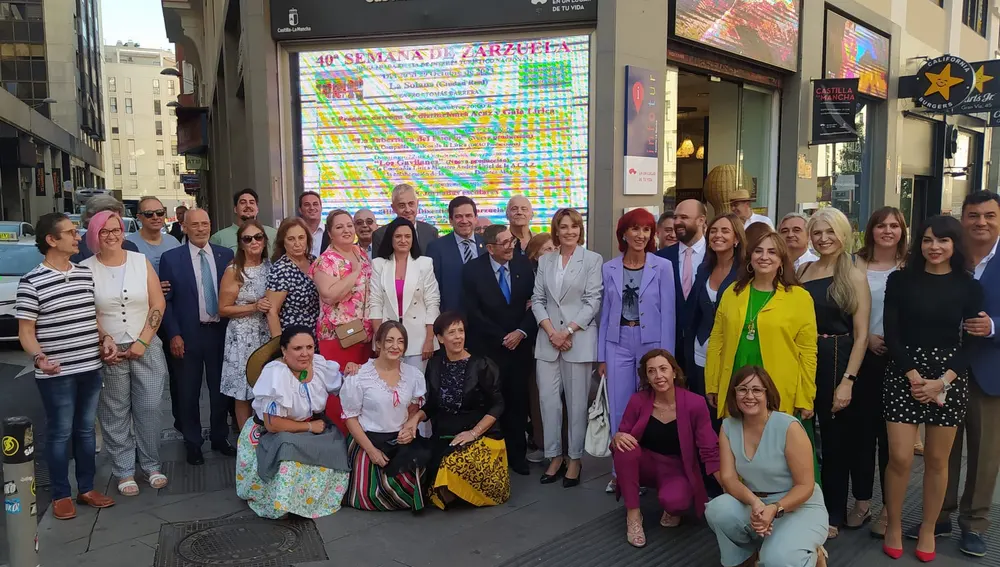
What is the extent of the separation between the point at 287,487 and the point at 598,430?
215 centimetres

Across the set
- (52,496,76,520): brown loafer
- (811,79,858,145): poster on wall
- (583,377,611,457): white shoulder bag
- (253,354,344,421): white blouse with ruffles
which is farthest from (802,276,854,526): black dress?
(811,79,858,145): poster on wall

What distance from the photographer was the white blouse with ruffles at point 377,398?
16.1 ft

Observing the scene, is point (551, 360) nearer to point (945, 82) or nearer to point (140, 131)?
point (945, 82)

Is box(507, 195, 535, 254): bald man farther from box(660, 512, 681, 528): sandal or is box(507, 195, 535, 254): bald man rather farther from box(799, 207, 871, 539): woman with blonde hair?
box(660, 512, 681, 528): sandal

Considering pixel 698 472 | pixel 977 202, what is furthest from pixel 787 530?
pixel 977 202

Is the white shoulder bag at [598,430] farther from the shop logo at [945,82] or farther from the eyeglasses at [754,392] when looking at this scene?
the shop logo at [945,82]

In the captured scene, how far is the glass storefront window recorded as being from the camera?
41.4 feet

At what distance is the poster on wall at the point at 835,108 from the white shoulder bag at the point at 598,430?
8.36m

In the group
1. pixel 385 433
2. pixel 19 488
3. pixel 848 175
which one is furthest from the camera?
Result: pixel 848 175

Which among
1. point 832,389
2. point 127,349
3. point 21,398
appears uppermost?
point 127,349

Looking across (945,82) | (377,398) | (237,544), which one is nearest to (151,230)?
(377,398)

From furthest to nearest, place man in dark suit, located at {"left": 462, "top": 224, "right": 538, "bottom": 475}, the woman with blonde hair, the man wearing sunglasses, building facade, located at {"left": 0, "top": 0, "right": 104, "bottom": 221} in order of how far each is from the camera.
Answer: building facade, located at {"left": 0, "top": 0, "right": 104, "bottom": 221}
the man wearing sunglasses
man in dark suit, located at {"left": 462, "top": 224, "right": 538, "bottom": 475}
the woman with blonde hair

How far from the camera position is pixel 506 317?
5594mm

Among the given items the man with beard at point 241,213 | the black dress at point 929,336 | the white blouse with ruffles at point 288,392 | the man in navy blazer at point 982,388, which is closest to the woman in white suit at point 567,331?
the white blouse with ruffles at point 288,392
